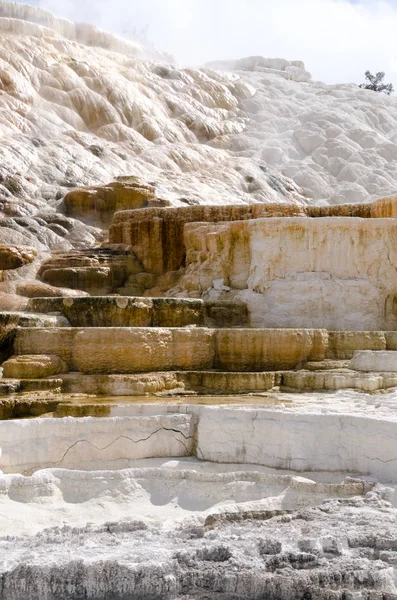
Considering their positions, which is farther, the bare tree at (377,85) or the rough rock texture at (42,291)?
the bare tree at (377,85)

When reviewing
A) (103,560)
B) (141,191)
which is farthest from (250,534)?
(141,191)

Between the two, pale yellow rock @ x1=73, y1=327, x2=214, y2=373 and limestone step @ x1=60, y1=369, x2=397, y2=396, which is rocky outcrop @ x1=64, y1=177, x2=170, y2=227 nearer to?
pale yellow rock @ x1=73, y1=327, x2=214, y2=373

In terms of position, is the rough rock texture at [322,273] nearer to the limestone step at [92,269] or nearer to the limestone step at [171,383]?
the limestone step at [171,383]

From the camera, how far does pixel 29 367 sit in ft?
19.8

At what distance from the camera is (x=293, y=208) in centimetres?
1098

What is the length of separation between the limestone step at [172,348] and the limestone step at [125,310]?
707 millimetres

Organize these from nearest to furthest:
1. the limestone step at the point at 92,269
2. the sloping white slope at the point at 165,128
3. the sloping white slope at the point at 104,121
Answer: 1. the limestone step at the point at 92,269
2. the sloping white slope at the point at 104,121
3. the sloping white slope at the point at 165,128

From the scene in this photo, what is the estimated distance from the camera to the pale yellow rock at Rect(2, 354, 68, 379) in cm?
603

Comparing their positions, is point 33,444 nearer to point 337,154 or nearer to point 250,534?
point 250,534

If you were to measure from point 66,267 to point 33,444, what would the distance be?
5.88m

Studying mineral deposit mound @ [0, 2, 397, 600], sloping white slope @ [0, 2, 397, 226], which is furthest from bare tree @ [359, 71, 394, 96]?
mineral deposit mound @ [0, 2, 397, 600]

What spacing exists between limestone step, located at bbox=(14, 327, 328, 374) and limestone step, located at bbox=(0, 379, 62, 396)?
0.54 meters

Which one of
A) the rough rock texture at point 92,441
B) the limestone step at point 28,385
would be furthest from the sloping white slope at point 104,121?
the rough rock texture at point 92,441

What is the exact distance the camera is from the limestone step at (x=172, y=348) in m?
6.40
